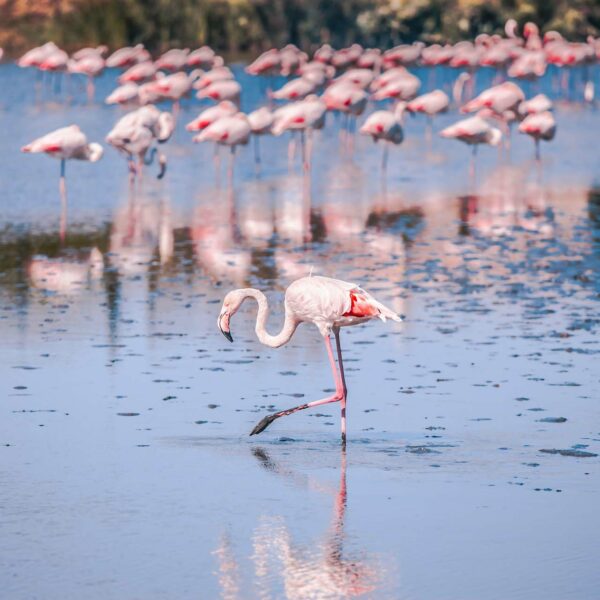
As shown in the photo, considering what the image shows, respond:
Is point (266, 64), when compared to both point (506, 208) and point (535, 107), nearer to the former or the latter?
point (535, 107)

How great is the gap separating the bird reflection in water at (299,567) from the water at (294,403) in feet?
0.05

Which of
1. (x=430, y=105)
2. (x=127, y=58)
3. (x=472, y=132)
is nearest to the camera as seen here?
(x=472, y=132)

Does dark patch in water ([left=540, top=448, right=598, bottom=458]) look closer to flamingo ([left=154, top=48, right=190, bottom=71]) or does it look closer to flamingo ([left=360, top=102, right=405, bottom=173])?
flamingo ([left=360, top=102, right=405, bottom=173])

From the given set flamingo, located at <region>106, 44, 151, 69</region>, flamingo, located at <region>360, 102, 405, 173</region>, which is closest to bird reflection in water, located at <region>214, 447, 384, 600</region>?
flamingo, located at <region>360, 102, 405, 173</region>

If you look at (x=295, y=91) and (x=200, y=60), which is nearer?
(x=295, y=91)

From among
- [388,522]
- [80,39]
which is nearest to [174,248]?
[388,522]

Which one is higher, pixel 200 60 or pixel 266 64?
pixel 200 60

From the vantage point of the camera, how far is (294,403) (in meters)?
8.68

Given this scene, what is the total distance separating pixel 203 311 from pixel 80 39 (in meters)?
31.5

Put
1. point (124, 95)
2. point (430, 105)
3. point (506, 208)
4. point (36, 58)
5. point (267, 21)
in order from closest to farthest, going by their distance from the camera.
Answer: point (506, 208), point (430, 105), point (124, 95), point (36, 58), point (267, 21)

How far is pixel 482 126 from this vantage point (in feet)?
68.5

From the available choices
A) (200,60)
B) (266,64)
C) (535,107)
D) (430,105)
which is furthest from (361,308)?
(200,60)

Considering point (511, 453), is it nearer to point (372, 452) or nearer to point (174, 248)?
point (372, 452)

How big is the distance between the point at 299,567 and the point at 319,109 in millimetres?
15647
